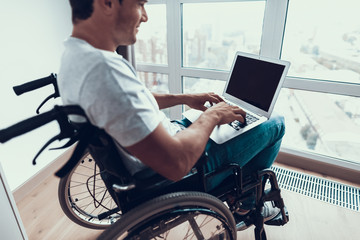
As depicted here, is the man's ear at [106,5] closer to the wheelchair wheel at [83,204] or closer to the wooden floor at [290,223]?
the wheelchair wheel at [83,204]

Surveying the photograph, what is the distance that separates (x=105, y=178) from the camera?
96 centimetres

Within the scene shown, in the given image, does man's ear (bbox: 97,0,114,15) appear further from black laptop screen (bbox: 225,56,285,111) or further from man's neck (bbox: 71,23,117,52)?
black laptop screen (bbox: 225,56,285,111)

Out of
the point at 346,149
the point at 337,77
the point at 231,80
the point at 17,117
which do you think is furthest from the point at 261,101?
the point at 17,117

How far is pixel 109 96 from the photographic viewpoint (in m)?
0.64

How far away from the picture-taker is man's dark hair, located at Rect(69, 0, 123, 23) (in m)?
0.71

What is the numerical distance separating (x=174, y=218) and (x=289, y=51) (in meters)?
1.40

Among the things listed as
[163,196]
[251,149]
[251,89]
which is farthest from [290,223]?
[163,196]

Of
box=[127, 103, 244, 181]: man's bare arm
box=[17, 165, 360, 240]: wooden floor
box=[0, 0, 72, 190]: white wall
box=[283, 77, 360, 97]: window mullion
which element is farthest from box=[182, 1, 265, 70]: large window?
box=[127, 103, 244, 181]: man's bare arm

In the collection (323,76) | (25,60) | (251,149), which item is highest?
(25,60)

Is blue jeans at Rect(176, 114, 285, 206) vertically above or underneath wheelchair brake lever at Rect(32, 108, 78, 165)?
underneath

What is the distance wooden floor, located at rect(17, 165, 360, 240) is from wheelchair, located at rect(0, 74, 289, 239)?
0.32 metres

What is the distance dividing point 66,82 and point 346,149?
1888 mm

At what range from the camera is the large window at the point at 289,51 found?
62.3 inches

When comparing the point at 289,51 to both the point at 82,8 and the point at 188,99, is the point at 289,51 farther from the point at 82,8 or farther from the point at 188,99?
the point at 82,8
